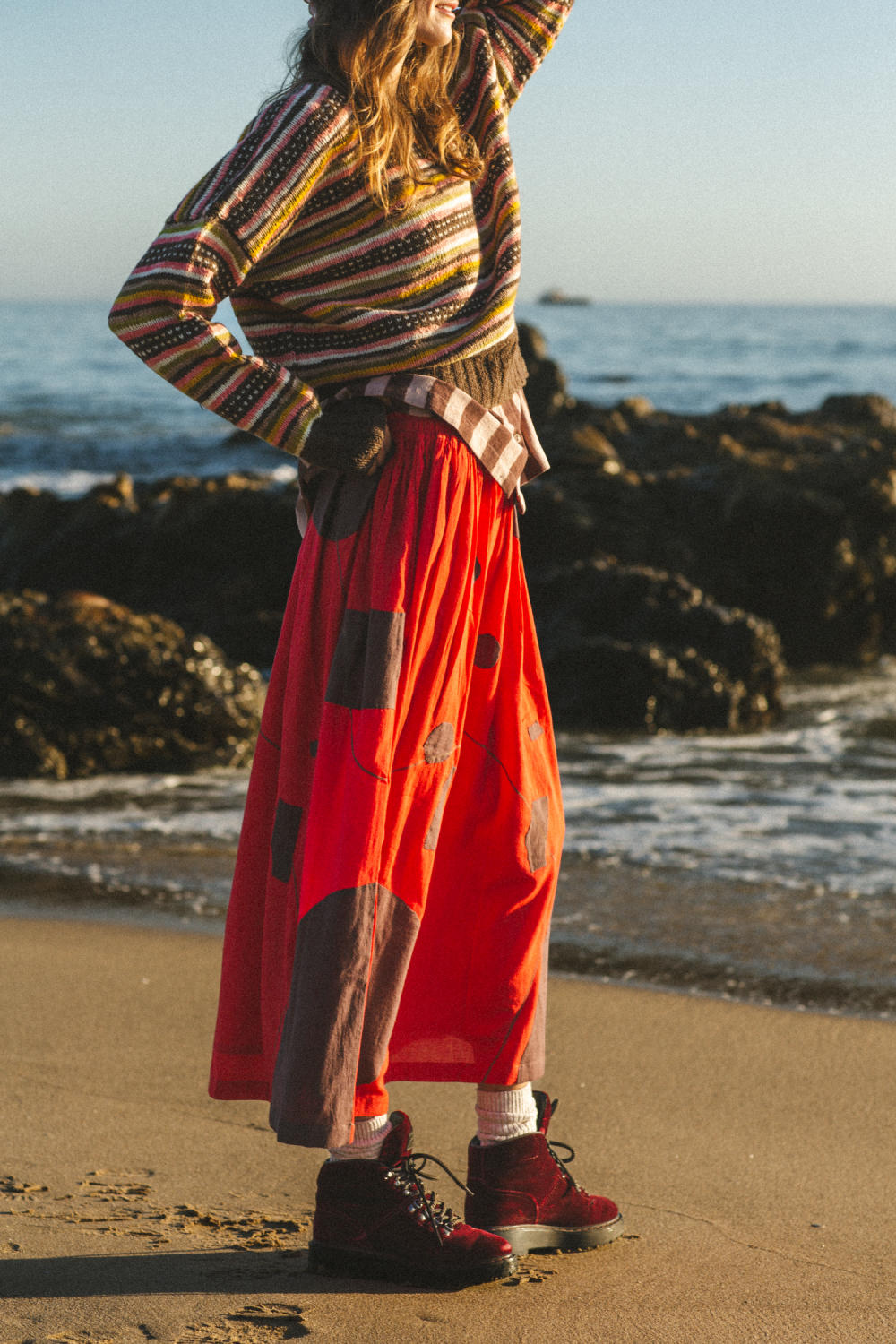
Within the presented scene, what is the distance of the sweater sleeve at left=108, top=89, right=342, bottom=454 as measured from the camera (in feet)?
5.79

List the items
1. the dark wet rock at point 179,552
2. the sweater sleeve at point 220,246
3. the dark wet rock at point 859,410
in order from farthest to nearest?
the dark wet rock at point 859,410
the dark wet rock at point 179,552
the sweater sleeve at point 220,246

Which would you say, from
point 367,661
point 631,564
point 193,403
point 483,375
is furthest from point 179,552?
point 193,403

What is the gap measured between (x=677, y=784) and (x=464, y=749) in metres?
3.89

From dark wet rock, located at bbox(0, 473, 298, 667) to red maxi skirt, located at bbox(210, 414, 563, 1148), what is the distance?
6.67m

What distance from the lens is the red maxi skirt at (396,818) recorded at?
73.5 inches

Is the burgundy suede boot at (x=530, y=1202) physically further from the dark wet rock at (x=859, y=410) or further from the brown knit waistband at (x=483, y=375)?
the dark wet rock at (x=859, y=410)

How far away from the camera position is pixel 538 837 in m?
2.03

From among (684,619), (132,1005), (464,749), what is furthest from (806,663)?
(464,749)

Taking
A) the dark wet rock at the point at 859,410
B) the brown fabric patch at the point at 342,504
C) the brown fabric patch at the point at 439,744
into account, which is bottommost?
the brown fabric patch at the point at 439,744

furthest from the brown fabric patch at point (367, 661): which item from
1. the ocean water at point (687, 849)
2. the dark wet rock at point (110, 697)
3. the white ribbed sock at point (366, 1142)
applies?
the dark wet rock at point (110, 697)

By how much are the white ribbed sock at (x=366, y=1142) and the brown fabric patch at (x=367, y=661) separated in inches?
24.1

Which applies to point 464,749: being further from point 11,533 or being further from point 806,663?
point 11,533

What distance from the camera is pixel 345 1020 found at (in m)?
1.86

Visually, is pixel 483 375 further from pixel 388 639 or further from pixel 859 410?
pixel 859 410
